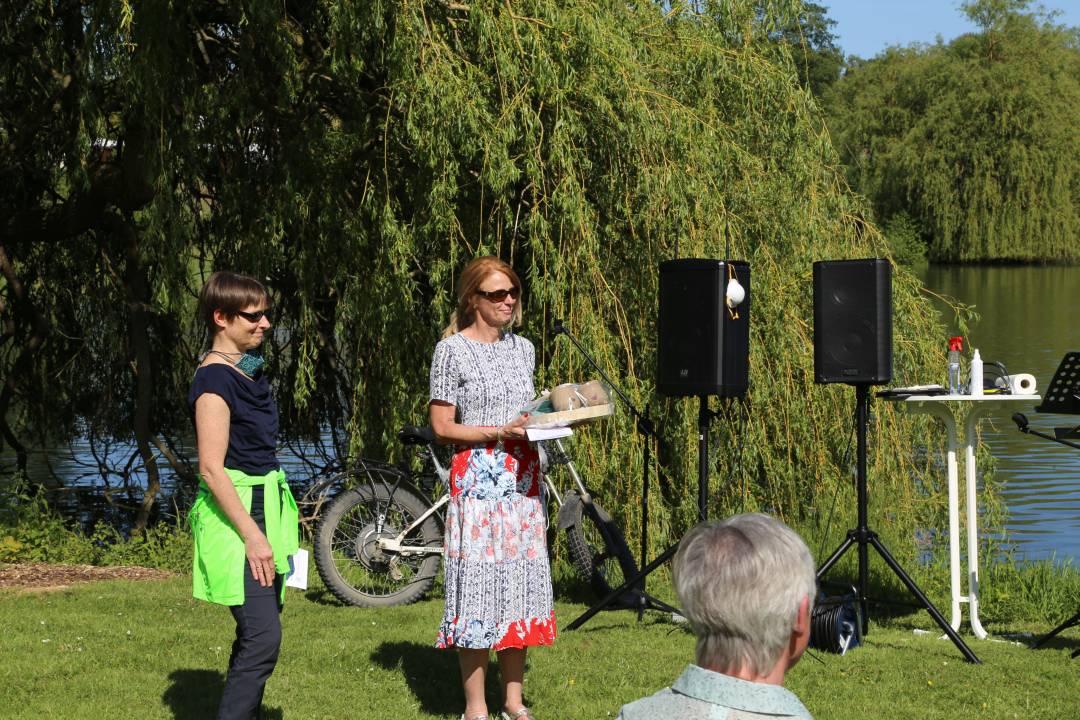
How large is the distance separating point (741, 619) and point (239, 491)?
2.01m

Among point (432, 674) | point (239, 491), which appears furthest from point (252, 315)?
point (432, 674)

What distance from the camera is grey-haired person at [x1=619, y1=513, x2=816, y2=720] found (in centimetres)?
186

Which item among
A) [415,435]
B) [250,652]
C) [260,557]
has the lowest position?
[250,652]

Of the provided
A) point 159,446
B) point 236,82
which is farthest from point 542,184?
point 159,446

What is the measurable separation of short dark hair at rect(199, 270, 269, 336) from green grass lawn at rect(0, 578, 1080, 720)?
1.64 meters

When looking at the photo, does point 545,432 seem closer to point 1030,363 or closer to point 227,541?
point 227,541

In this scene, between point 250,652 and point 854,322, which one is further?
point 854,322

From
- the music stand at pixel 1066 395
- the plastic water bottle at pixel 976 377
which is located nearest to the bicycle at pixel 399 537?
the plastic water bottle at pixel 976 377

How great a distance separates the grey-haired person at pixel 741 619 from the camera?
73.2 inches

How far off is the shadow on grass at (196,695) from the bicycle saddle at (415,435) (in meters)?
1.55

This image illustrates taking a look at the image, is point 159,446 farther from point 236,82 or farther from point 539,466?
point 539,466

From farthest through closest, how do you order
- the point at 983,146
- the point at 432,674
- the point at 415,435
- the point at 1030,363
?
1. the point at 983,146
2. the point at 1030,363
3. the point at 415,435
4. the point at 432,674

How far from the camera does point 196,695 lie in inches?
187

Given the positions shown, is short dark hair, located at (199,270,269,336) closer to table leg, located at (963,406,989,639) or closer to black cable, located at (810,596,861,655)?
black cable, located at (810,596,861,655)
